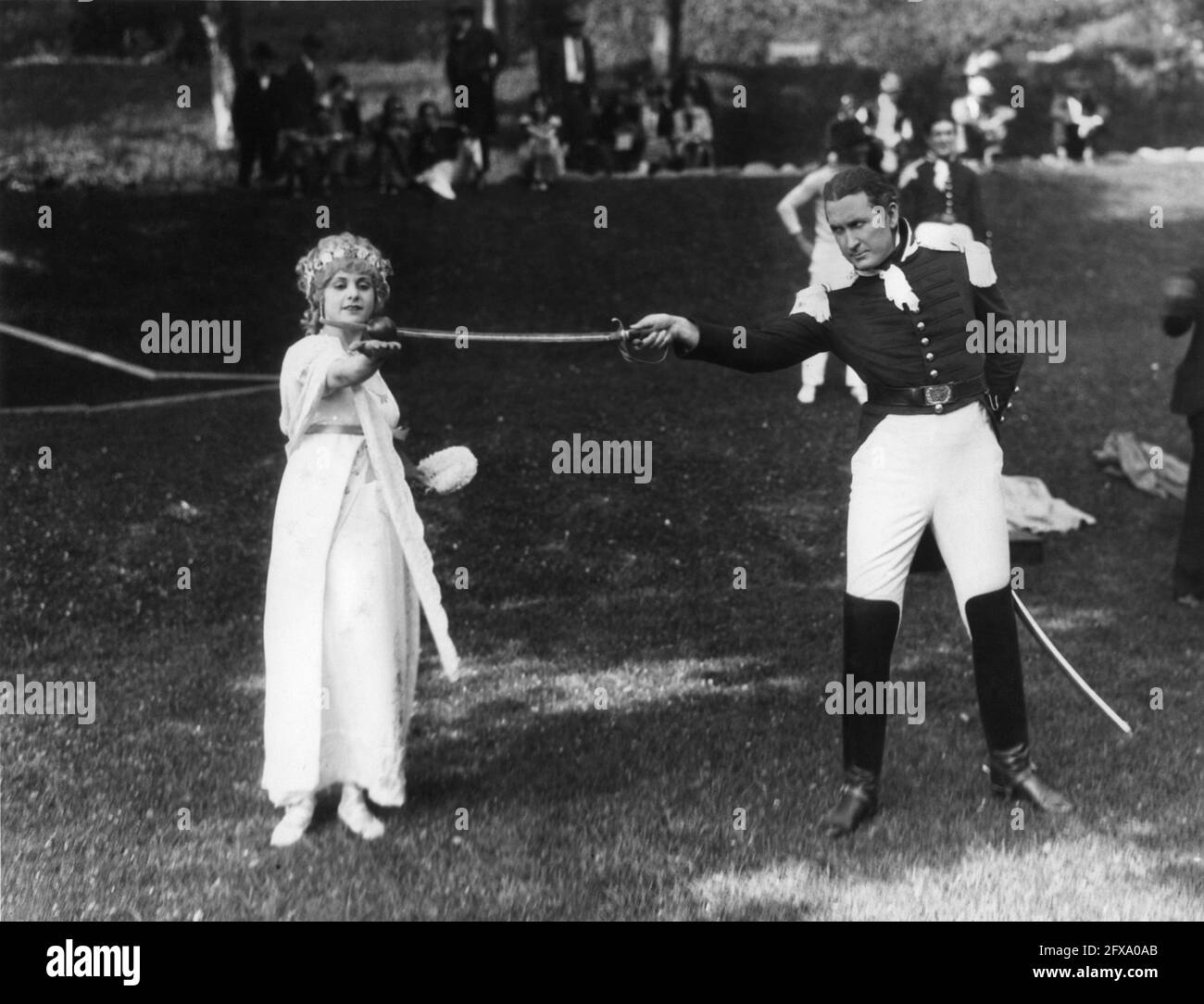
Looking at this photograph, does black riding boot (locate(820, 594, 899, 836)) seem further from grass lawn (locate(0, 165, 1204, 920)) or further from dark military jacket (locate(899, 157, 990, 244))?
dark military jacket (locate(899, 157, 990, 244))

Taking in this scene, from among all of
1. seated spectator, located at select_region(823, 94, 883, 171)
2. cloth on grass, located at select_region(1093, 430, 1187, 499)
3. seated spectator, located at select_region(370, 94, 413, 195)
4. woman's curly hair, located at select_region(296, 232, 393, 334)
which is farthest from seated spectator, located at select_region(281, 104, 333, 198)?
woman's curly hair, located at select_region(296, 232, 393, 334)

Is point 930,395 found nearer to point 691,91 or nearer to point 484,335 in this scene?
point 484,335

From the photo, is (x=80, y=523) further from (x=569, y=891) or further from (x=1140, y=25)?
(x=1140, y=25)

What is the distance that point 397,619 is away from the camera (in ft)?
17.8

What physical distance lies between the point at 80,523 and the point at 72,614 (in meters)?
1.11

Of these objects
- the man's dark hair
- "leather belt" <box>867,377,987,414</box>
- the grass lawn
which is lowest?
the grass lawn

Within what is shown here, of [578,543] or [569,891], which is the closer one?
[569,891]

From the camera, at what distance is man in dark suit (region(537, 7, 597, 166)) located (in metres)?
16.8

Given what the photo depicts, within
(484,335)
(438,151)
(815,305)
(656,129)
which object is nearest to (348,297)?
(484,335)

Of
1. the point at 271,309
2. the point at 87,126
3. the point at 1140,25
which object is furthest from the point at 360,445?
the point at 1140,25

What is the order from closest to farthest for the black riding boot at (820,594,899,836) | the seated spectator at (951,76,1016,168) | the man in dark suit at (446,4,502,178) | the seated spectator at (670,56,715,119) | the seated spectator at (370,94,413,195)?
the black riding boot at (820,594,899,836) → the seated spectator at (370,94,413,195) → the man in dark suit at (446,4,502,178) → the seated spectator at (670,56,715,119) → the seated spectator at (951,76,1016,168)

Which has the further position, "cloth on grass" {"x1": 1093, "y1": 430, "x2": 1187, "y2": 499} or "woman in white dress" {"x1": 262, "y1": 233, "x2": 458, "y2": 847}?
"cloth on grass" {"x1": 1093, "y1": 430, "x2": 1187, "y2": 499}

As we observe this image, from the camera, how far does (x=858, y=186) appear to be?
5.25m

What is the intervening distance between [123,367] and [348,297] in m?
6.87
